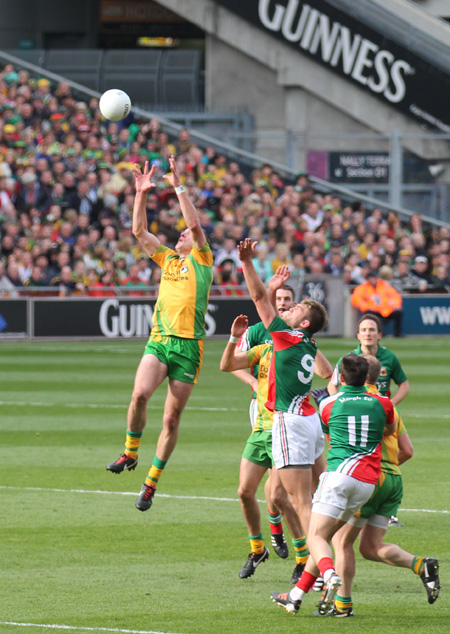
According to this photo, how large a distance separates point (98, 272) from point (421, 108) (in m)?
15.3

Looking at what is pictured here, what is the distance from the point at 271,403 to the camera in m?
8.24

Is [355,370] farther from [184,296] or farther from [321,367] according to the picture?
[184,296]

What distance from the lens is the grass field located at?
7609mm

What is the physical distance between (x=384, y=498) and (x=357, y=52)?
105ft

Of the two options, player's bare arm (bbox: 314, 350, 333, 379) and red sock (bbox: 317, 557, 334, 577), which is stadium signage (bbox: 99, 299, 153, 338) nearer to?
player's bare arm (bbox: 314, 350, 333, 379)

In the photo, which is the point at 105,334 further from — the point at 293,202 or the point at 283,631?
the point at 283,631

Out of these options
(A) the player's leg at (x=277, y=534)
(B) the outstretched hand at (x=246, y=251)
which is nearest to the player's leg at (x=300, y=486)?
(A) the player's leg at (x=277, y=534)

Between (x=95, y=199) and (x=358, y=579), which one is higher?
(x=95, y=199)

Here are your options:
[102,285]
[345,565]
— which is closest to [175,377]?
[345,565]

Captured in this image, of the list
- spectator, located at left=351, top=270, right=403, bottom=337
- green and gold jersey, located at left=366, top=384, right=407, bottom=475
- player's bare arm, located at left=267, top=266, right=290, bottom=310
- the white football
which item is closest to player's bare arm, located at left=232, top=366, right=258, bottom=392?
player's bare arm, located at left=267, top=266, right=290, bottom=310

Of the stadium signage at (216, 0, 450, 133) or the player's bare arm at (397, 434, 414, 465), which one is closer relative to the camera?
the player's bare arm at (397, 434, 414, 465)

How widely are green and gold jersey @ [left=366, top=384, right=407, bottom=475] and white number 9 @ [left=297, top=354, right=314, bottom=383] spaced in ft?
1.38

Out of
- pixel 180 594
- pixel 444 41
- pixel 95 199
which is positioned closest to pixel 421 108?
pixel 444 41

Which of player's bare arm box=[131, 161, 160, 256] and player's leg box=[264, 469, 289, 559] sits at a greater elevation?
player's bare arm box=[131, 161, 160, 256]
